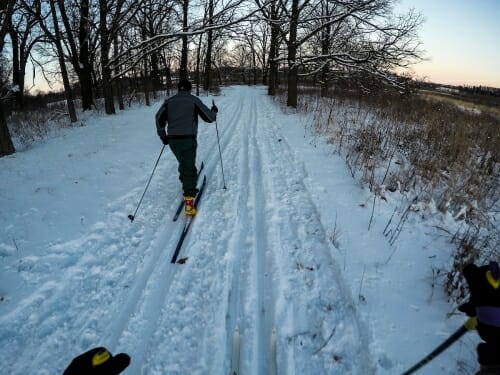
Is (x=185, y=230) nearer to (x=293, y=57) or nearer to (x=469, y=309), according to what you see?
(x=469, y=309)

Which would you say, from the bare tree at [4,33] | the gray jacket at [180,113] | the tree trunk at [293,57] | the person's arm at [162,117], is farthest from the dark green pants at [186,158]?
the tree trunk at [293,57]

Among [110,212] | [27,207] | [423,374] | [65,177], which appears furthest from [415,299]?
[65,177]

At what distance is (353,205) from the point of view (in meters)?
5.00

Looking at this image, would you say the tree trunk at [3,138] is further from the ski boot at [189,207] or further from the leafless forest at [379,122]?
the ski boot at [189,207]

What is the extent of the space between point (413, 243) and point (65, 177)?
22.9ft

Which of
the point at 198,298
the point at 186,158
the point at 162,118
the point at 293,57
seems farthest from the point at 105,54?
the point at 198,298

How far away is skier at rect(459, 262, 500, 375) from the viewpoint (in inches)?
54.4

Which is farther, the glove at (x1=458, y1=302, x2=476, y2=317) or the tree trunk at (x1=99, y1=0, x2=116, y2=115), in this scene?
the tree trunk at (x1=99, y1=0, x2=116, y2=115)

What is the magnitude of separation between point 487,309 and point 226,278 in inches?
96.5

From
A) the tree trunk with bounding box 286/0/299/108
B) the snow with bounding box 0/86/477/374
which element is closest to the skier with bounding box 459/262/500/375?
the snow with bounding box 0/86/477/374

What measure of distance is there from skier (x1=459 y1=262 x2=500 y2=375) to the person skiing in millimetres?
4086

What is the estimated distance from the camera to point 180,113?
506 centimetres

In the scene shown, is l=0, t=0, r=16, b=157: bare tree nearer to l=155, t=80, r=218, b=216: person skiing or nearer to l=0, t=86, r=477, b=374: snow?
l=0, t=86, r=477, b=374: snow

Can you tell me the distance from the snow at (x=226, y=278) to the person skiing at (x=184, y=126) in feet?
1.82
